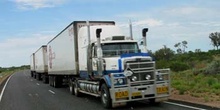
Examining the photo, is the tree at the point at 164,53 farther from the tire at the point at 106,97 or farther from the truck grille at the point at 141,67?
the truck grille at the point at 141,67

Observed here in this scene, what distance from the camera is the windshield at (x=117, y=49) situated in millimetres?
14453

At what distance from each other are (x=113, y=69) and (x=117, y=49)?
115 cm

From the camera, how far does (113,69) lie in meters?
13.7

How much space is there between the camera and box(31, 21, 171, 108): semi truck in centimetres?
1281

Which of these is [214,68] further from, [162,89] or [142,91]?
[142,91]

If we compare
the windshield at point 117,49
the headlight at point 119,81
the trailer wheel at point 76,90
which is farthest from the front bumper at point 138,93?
the trailer wheel at point 76,90

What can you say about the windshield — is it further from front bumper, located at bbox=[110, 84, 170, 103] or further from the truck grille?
front bumper, located at bbox=[110, 84, 170, 103]

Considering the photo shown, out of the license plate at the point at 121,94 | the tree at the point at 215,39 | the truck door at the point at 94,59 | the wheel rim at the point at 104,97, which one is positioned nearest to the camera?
the license plate at the point at 121,94

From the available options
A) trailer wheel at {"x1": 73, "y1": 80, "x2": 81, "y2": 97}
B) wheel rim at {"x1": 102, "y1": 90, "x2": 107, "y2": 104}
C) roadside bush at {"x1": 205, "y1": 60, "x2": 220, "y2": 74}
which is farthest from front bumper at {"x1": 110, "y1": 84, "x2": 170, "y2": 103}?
roadside bush at {"x1": 205, "y1": 60, "x2": 220, "y2": 74}

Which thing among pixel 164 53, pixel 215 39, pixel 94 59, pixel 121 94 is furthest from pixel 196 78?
pixel 215 39

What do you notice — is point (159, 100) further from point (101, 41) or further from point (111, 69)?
point (101, 41)

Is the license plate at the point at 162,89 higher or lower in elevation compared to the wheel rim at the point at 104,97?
higher

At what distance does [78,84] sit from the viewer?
62.4 ft

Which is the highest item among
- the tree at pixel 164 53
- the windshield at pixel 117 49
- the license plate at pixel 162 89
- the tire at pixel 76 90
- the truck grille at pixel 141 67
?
the tree at pixel 164 53
